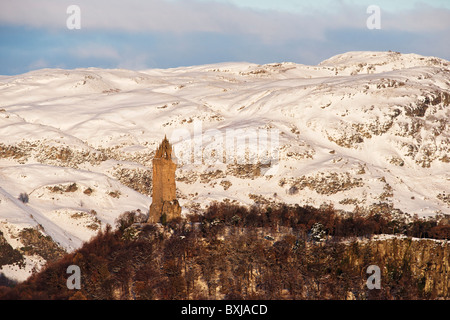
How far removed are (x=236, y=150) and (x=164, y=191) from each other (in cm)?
4294

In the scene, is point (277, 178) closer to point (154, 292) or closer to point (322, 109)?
point (322, 109)

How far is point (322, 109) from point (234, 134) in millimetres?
23195

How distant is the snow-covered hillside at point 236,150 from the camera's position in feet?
439

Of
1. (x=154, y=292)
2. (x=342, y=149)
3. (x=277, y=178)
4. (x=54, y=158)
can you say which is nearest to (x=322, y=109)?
(x=342, y=149)

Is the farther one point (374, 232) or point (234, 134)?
point (234, 134)

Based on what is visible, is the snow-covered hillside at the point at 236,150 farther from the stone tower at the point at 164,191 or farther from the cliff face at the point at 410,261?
the cliff face at the point at 410,261

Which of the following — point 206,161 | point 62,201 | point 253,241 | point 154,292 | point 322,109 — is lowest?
point 154,292

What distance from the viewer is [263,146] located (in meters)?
152

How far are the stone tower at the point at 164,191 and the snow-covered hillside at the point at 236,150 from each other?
52.7 ft

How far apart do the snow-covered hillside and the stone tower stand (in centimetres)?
1605

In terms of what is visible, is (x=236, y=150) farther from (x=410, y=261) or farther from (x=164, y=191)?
(x=410, y=261)

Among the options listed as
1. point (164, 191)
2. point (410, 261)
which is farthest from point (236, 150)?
point (410, 261)

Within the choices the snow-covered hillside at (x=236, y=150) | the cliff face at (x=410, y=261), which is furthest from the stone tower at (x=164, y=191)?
the cliff face at (x=410, y=261)

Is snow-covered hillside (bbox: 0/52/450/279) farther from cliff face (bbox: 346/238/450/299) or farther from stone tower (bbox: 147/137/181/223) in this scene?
cliff face (bbox: 346/238/450/299)
